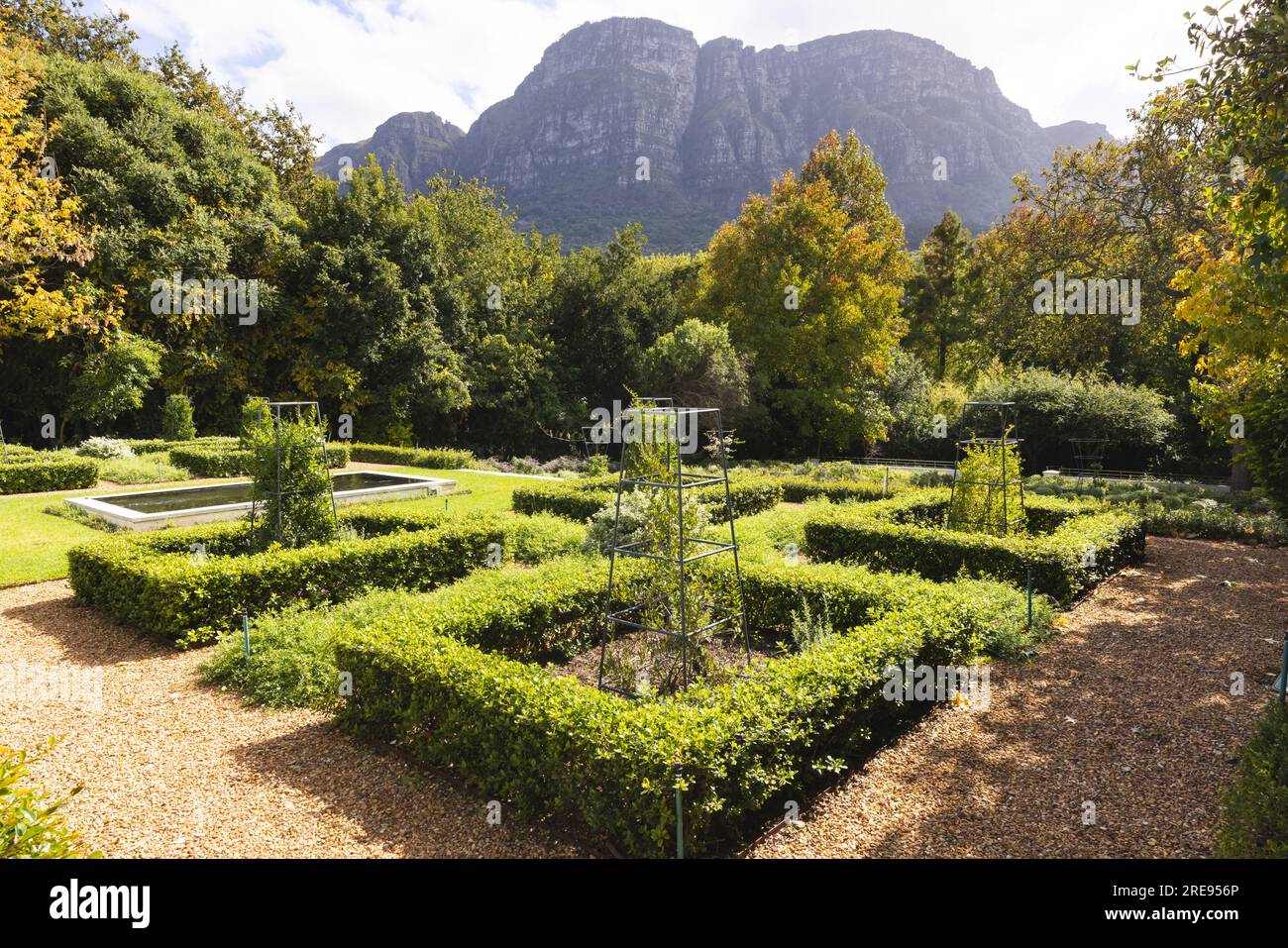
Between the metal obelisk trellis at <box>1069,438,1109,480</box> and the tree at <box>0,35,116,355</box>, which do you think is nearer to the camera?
the tree at <box>0,35,116,355</box>

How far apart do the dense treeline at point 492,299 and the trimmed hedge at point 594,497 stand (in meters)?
7.31

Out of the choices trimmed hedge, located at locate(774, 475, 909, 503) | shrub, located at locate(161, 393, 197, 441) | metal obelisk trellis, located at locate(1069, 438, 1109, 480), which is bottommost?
trimmed hedge, located at locate(774, 475, 909, 503)

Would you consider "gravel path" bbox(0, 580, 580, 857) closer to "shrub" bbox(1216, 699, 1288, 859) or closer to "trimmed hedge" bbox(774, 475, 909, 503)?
"shrub" bbox(1216, 699, 1288, 859)

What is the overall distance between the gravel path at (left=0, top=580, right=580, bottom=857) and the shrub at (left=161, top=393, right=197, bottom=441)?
18460mm

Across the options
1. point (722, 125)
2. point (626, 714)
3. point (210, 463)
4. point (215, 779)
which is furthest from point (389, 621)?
point (722, 125)

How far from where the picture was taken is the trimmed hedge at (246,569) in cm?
782

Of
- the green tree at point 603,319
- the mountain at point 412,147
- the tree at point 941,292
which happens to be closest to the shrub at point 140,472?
the green tree at point 603,319

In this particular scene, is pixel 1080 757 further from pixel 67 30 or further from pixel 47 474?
pixel 67 30

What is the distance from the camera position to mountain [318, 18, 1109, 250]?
87.5 m

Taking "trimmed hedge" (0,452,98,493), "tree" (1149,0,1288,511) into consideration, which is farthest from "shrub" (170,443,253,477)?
"tree" (1149,0,1288,511)

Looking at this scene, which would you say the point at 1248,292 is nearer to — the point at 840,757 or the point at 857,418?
the point at 840,757

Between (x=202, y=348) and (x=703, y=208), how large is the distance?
194ft

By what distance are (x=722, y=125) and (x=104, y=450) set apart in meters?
98.7

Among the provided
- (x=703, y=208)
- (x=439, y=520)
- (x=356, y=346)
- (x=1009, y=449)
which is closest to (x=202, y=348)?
(x=356, y=346)
